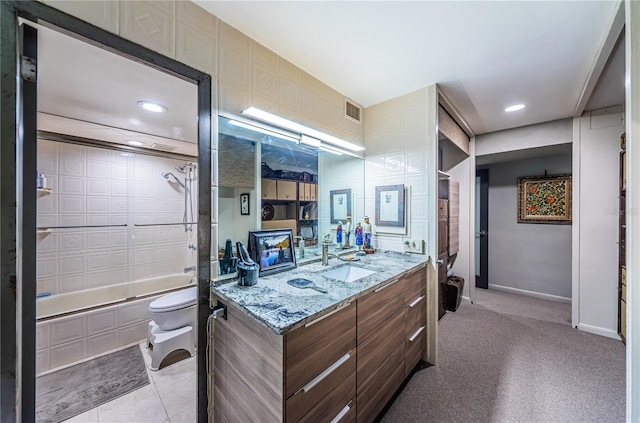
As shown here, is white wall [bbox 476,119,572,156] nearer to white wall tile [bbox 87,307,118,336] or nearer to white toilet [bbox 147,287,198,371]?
white toilet [bbox 147,287,198,371]

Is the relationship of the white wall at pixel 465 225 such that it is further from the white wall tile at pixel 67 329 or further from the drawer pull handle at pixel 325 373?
the white wall tile at pixel 67 329

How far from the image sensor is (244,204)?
59.6 inches

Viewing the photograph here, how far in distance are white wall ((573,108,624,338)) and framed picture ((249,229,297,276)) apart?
319 centimetres

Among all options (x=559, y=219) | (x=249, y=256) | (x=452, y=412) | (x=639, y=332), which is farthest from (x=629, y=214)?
(x=559, y=219)

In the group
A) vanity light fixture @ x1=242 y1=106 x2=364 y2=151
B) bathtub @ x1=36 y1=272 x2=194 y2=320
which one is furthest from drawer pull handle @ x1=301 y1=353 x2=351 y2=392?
bathtub @ x1=36 y1=272 x2=194 y2=320

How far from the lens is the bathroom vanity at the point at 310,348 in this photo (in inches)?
35.7

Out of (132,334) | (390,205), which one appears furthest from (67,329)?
(390,205)

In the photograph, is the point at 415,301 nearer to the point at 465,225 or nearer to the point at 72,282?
the point at 465,225

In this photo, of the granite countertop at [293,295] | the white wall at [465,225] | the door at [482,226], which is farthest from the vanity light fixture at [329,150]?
the door at [482,226]

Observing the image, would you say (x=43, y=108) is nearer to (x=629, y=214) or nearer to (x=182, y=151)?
(x=182, y=151)

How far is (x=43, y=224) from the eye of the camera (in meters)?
2.19

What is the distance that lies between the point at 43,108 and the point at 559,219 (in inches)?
228

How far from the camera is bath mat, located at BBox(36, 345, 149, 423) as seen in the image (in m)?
1.52

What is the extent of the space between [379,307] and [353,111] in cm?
176
